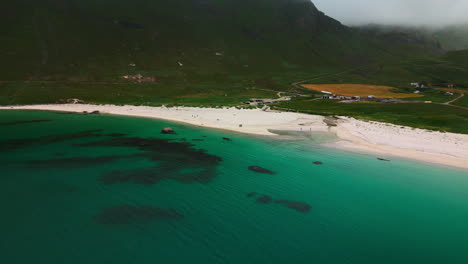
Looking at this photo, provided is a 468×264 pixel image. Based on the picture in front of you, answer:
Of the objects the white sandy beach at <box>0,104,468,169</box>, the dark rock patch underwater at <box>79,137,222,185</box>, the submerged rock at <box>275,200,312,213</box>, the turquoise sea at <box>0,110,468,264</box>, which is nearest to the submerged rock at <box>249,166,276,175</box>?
the turquoise sea at <box>0,110,468,264</box>

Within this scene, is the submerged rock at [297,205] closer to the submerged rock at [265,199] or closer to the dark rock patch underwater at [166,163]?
the submerged rock at [265,199]

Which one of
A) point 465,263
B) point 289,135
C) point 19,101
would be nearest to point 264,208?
point 465,263

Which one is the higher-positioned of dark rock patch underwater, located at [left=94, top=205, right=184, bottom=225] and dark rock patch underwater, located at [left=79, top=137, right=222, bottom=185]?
dark rock patch underwater, located at [left=79, top=137, right=222, bottom=185]

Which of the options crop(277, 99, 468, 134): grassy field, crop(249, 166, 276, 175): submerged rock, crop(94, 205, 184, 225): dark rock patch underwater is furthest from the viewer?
crop(277, 99, 468, 134): grassy field

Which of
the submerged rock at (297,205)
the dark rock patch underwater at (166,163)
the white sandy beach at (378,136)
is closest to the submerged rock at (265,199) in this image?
the submerged rock at (297,205)

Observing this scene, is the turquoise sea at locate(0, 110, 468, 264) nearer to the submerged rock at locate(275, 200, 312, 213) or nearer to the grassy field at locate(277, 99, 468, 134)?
the submerged rock at locate(275, 200, 312, 213)

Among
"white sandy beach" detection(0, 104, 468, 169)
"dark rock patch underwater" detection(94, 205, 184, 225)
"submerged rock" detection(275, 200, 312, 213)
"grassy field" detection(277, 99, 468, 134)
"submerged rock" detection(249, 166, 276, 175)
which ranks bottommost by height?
"submerged rock" detection(275, 200, 312, 213)

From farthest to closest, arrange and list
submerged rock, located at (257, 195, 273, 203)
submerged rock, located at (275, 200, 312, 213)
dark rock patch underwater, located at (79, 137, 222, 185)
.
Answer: dark rock patch underwater, located at (79, 137, 222, 185), submerged rock, located at (257, 195, 273, 203), submerged rock, located at (275, 200, 312, 213)
